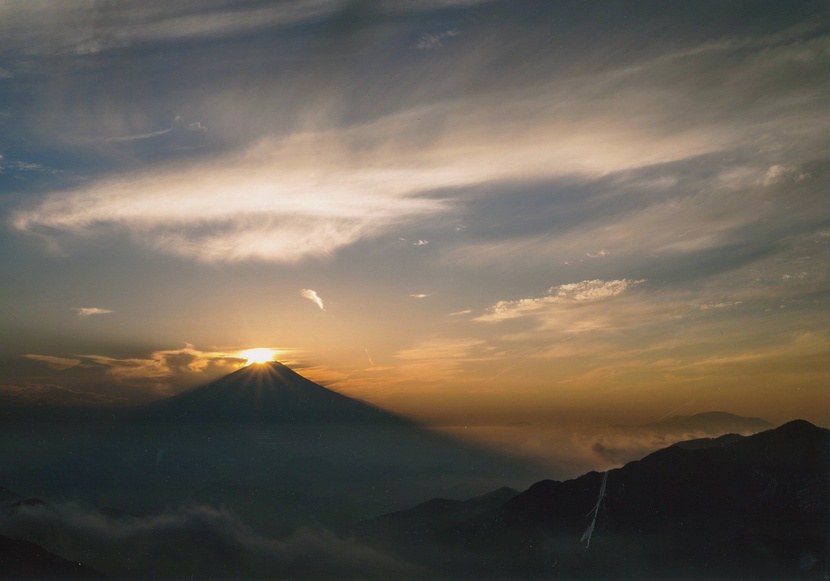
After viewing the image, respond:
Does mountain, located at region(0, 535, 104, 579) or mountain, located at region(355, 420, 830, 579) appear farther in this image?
mountain, located at region(355, 420, 830, 579)

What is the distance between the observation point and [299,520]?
12.9 metres

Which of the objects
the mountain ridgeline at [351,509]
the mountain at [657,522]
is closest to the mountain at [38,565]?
the mountain ridgeline at [351,509]

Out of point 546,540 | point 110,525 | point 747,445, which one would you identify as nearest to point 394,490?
point 546,540

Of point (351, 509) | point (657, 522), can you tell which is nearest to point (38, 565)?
point (351, 509)

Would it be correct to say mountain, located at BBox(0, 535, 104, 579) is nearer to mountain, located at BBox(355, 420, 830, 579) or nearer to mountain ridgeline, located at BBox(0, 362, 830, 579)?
mountain ridgeline, located at BBox(0, 362, 830, 579)

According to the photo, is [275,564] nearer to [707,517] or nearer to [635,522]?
[635,522]

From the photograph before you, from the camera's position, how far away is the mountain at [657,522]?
10.6 m

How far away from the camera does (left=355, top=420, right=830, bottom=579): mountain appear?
10602mm

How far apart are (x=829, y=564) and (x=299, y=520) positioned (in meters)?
10.4

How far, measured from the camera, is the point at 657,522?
39.9 feet

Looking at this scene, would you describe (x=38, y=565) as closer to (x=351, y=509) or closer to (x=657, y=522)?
(x=351, y=509)

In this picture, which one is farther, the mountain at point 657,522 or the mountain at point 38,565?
the mountain at point 657,522

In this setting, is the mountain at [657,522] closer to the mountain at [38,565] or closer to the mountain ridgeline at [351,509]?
the mountain ridgeline at [351,509]

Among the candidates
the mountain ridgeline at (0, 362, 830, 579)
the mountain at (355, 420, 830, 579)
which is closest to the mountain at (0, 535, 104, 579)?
the mountain ridgeline at (0, 362, 830, 579)
